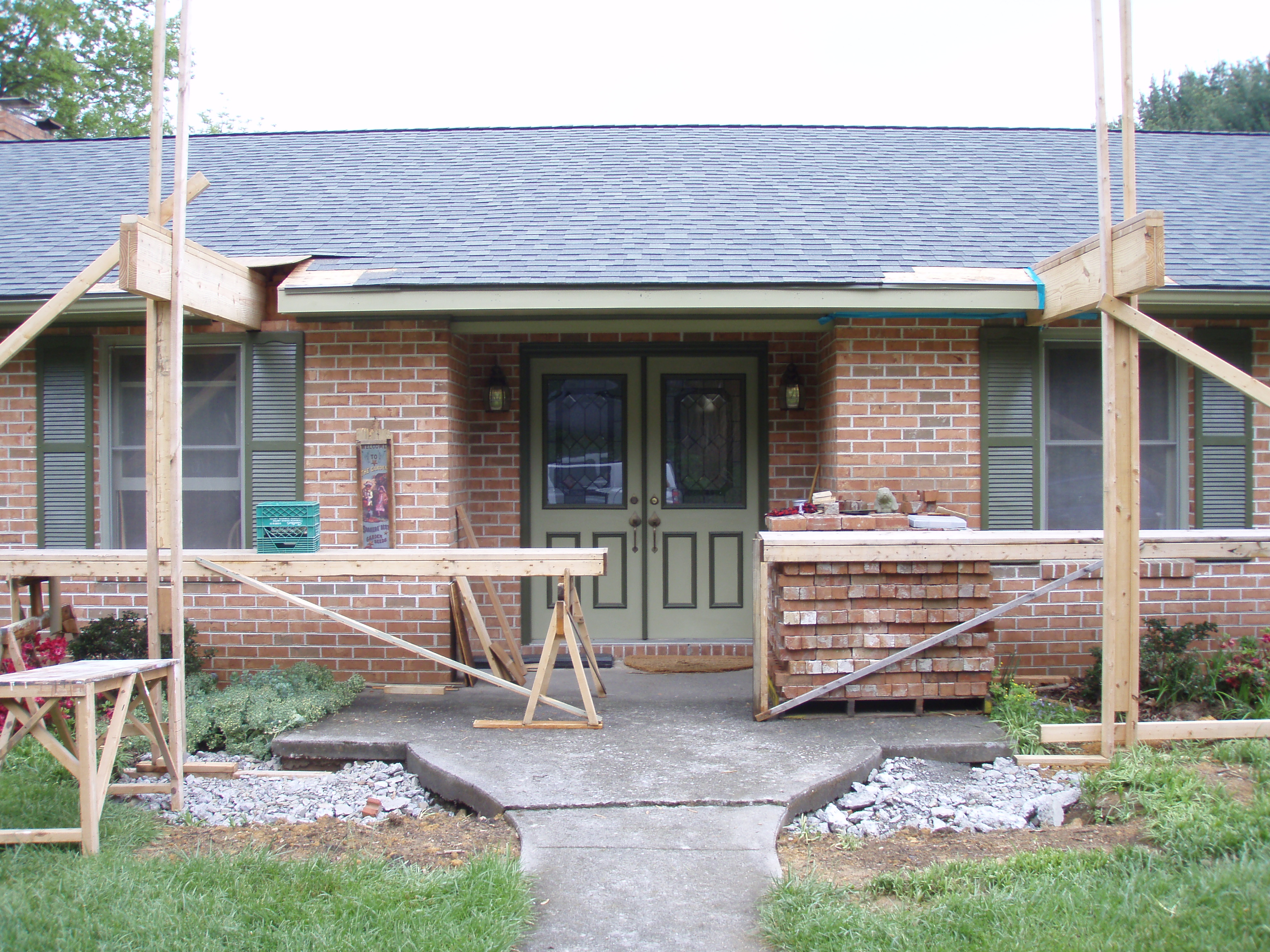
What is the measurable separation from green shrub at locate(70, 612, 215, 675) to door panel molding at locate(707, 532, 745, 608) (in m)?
3.52

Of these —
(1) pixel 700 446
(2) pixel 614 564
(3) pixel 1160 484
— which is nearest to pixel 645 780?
(2) pixel 614 564

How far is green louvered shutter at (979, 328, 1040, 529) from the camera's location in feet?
20.0

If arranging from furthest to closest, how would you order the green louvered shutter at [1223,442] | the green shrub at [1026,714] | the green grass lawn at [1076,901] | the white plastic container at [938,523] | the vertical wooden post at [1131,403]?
1. the green louvered shutter at [1223,442]
2. the white plastic container at [938,523]
3. the green shrub at [1026,714]
4. the vertical wooden post at [1131,403]
5. the green grass lawn at [1076,901]

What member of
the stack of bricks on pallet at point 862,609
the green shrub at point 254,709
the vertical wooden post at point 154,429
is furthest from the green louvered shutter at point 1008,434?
the vertical wooden post at point 154,429

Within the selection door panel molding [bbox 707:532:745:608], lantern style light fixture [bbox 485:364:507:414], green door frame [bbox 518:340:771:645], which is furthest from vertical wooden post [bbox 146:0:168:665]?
door panel molding [bbox 707:532:745:608]

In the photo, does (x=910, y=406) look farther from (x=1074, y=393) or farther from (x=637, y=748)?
(x=637, y=748)

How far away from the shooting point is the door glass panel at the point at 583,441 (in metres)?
7.15

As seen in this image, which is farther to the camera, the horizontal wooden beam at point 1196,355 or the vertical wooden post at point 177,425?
the vertical wooden post at point 177,425

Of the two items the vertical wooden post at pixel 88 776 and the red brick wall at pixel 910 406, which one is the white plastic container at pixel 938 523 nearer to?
the red brick wall at pixel 910 406

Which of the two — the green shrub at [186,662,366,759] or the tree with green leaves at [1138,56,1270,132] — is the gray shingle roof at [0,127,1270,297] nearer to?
the green shrub at [186,662,366,759]

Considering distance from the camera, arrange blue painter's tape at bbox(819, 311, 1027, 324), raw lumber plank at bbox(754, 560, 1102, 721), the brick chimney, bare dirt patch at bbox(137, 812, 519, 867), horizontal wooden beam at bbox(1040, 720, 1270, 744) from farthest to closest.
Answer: the brick chimney < blue painter's tape at bbox(819, 311, 1027, 324) < raw lumber plank at bbox(754, 560, 1102, 721) < horizontal wooden beam at bbox(1040, 720, 1270, 744) < bare dirt patch at bbox(137, 812, 519, 867)

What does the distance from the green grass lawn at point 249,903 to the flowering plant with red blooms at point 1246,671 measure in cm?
419

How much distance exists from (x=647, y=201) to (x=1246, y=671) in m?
4.93

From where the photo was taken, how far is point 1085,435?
6.25m
